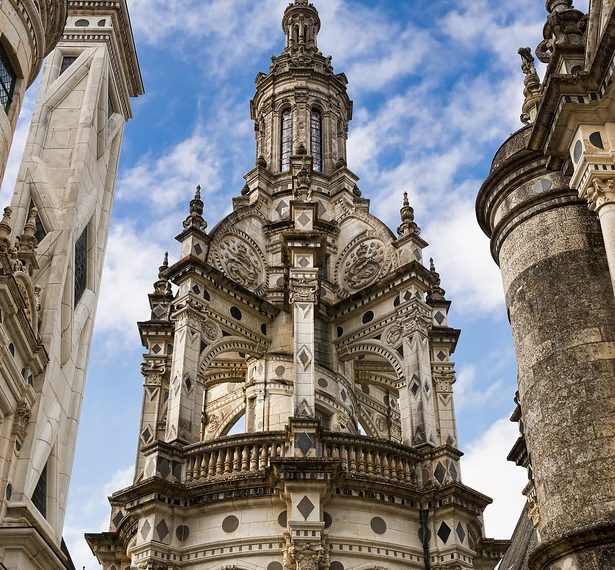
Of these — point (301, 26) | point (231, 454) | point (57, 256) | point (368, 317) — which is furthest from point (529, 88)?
point (301, 26)

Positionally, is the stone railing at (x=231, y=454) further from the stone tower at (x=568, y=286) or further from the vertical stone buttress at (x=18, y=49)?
the stone tower at (x=568, y=286)

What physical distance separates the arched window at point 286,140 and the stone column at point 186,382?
10468mm

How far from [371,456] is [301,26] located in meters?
23.0

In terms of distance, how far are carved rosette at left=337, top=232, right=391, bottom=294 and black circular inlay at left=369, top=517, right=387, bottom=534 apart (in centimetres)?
909

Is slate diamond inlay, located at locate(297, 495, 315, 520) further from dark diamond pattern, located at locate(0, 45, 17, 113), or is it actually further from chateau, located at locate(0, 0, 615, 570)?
dark diamond pattern, located at locate(0, 45, 17, 113)

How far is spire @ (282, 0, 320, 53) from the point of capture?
120 feet

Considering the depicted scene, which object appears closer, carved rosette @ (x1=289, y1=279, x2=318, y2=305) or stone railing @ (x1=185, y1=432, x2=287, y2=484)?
stone railing @ (x1=185, y1=432, x2=287, y2=484)

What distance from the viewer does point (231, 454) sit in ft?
68.9

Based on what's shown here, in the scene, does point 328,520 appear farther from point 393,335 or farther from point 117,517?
point 117,517

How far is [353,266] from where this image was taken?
2848 cm

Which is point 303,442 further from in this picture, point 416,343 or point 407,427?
point 416,343

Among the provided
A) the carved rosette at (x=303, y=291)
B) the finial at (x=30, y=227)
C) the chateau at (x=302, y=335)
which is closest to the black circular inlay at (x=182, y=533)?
the chateau at (x=302, y=335)

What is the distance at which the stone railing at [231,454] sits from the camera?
2072cm

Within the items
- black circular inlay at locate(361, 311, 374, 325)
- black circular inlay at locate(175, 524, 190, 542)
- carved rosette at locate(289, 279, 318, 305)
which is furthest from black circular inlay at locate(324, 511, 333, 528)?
black circular inlay at locate(361, 311, 374, 325)
